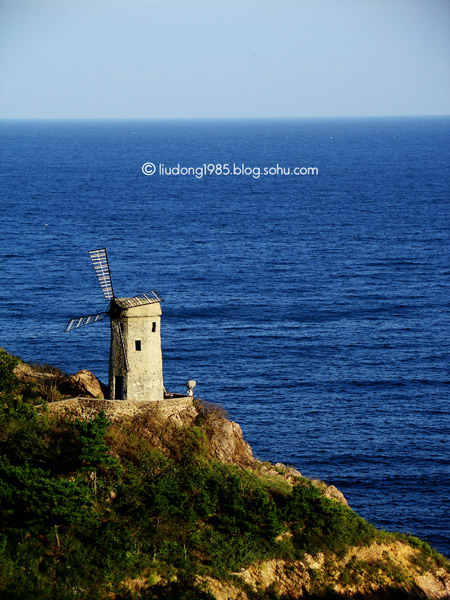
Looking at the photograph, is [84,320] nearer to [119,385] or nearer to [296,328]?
[119,385]

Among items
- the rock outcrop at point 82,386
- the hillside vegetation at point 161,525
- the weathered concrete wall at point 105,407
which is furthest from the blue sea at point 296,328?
the weathered concrete wall at point 105,407

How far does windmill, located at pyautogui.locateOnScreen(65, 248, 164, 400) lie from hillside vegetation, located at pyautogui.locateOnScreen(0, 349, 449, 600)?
3066 millimetres

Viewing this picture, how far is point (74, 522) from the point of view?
50.4 m

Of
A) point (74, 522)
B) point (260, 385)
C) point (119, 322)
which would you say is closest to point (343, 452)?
point (260, 385)

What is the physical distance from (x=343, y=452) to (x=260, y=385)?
16866mm

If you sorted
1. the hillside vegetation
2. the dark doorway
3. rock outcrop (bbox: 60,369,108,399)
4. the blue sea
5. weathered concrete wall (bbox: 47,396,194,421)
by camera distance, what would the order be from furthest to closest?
the blue sea → rock outcrop (bbox: 60,369,108,399) → the dark doorway → weathered concrete wall (bbox: 47,396,194,421) → the hillside vegetation

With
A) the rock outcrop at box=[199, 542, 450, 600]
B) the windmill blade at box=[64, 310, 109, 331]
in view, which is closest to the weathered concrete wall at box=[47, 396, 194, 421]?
the windmill blade at box=[64, 310, 109, 331]

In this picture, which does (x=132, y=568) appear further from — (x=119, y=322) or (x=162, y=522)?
(x=119, y=322)

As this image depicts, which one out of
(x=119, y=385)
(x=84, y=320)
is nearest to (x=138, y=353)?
(x=119, y=385)

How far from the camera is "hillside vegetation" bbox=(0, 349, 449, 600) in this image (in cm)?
4981

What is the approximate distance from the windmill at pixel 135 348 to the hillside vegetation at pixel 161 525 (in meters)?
3.07

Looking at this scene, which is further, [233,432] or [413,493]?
A: [413,493]

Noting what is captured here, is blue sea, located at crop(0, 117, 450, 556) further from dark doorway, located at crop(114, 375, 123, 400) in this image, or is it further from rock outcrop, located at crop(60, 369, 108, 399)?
dark doorway, located at crop(114, 375, 123, 400)

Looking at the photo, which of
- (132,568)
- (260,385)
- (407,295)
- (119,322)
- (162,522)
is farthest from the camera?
(407,295)
